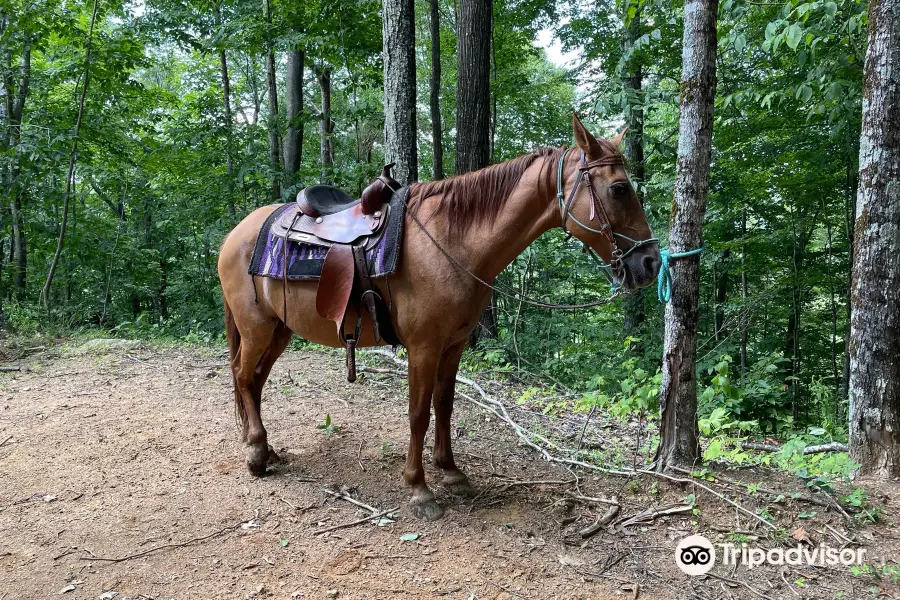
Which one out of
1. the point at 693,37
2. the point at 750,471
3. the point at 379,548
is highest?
the point at 693,37

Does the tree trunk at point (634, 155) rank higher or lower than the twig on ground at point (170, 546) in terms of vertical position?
higher

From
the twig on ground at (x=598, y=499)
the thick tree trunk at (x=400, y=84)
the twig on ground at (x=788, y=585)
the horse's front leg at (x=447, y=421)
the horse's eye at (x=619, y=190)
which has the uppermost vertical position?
the thick tree trunk at (x=400, y=84)

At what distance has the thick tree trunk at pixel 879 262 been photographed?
2965 mm

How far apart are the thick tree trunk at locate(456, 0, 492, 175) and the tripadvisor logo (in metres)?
5.34

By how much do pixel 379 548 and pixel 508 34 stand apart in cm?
1136

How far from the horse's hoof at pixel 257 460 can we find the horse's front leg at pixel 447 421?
3.97 feet

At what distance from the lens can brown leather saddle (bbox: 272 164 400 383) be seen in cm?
307

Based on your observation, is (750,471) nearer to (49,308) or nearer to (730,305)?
(730,305)

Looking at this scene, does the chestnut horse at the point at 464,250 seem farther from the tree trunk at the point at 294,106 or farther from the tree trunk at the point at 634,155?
the tree trunk at the point at 294,106

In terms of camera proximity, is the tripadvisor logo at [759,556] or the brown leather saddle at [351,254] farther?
the brown leather saddle at [351,254]

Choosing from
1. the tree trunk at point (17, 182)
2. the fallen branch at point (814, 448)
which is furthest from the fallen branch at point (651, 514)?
the tree trunk at point (17, 182)

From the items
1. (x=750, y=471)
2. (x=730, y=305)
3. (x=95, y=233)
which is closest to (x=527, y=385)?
(x=750, y=471)

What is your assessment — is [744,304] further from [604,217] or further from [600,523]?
[604,217]

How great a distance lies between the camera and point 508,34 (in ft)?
36.9
